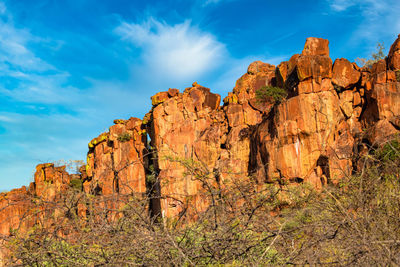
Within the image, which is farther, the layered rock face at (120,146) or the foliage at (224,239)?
the layered rock face at (120,146)

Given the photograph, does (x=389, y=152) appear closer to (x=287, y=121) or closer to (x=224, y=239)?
(x=224, y=239)

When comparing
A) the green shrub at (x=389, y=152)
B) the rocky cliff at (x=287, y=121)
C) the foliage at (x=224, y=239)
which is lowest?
the foliage at (x=224, y=239)

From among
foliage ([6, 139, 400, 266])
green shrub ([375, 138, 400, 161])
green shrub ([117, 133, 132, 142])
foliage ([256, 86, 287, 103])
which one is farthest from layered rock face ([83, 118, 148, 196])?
foliage ([6, 139, 400, 266])

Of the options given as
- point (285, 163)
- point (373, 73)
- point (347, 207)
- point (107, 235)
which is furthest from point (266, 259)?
point (373, 73)

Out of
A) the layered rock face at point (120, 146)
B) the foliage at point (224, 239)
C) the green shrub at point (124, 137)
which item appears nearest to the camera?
the foliage at point (224, 239)

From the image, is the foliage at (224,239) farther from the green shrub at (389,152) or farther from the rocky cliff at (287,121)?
the rocky cliff at (287,121)

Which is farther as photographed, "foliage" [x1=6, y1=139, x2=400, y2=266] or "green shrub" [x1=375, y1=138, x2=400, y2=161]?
"green shrub" [x1=375, y1=138, x2=400, y2=161]

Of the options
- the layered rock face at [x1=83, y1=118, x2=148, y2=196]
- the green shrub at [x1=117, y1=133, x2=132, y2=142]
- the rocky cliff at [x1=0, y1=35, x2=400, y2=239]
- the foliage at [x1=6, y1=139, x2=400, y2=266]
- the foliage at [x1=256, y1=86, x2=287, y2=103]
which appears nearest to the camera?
the foliage at [x1=6, y1=139, x2=400, y2=266]

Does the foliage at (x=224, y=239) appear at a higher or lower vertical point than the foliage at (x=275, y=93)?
lower

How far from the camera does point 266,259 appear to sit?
4258 mm

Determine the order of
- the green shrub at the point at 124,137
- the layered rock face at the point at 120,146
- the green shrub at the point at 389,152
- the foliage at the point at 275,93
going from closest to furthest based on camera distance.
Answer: the green shrub at the point at 389,152 → the foliage at the point at 275,93 → the layered rock face at the point at 120,146 → the green shrub at the point at 124,137

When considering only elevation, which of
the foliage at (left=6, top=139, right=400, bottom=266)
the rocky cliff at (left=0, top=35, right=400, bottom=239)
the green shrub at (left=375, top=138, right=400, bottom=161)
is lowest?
the foliage at (left=6, top=139, right=400, bottom=266)

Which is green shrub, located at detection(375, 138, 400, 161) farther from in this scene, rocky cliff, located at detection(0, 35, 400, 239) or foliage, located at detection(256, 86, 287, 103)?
foliage, located at detection(256, 86, 287, 103)

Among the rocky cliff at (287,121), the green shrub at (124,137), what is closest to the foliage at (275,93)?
the rocky cliff at (287,121)
